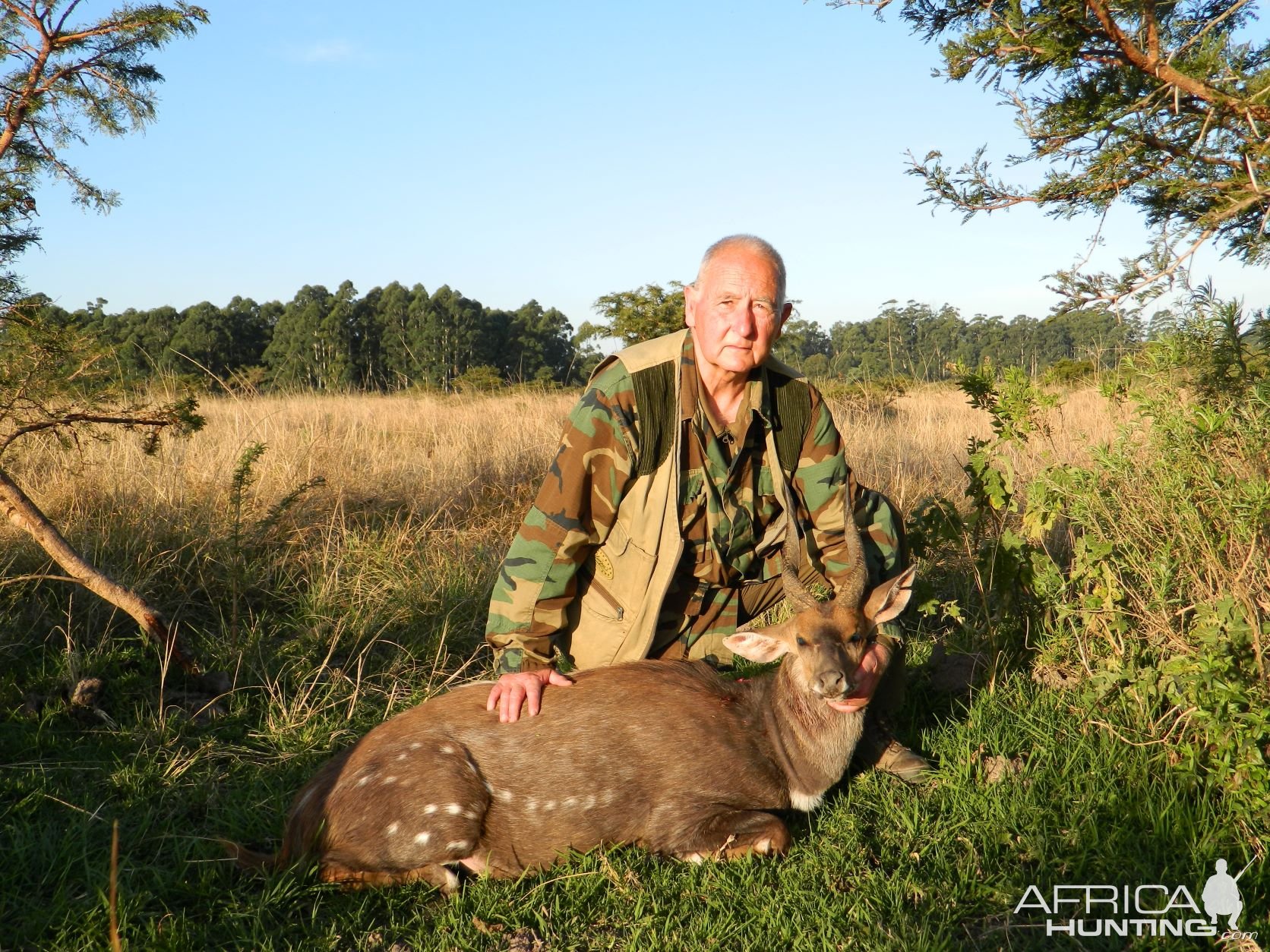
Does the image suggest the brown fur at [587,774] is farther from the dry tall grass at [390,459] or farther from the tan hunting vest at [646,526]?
the dry tall grass at [390,459]

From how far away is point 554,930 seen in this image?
3.44 meters

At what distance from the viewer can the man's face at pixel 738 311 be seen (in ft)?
15.1

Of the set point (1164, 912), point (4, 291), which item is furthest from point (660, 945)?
point (4, 291)

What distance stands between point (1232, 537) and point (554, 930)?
3197 millimetres

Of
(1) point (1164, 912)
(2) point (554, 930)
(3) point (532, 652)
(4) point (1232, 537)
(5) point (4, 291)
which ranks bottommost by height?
(2) point (554, 930)

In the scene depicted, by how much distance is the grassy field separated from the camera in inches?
134

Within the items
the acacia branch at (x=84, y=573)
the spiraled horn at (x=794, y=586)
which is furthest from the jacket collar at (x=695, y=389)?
the acacia branch at (x=84, y=573)

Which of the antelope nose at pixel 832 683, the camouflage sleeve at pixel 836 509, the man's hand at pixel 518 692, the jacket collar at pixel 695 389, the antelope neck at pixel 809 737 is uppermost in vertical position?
the jacket collar at pixel 695 389

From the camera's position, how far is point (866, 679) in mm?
4254

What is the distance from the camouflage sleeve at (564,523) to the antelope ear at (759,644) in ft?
2.87

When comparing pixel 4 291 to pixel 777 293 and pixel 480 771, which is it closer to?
pixel 480 771

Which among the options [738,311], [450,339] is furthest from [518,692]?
[450,339]

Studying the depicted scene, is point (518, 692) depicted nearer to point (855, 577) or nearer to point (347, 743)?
point (347, 743)

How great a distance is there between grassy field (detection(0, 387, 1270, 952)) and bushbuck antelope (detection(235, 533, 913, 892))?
130 mm
